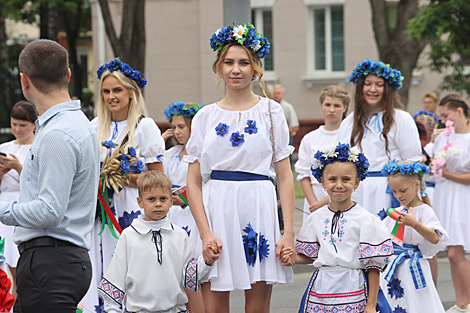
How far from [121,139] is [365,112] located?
2.18 metres

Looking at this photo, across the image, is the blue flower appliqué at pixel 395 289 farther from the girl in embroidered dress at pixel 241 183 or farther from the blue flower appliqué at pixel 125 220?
the blue flower appliqué at pixel 125 220

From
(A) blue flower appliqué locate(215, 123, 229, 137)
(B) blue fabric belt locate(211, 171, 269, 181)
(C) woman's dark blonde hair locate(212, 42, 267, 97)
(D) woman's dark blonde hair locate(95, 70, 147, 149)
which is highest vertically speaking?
(C) woman's dark blonde hair locate(212, 42, 267, 97)

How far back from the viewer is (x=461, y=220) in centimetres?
725

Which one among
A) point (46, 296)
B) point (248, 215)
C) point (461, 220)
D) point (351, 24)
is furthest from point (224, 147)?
point (351, 24)

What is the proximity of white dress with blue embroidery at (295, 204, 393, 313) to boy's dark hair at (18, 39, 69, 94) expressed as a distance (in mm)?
2142

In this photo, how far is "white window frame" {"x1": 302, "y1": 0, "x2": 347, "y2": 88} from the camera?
67.7ft

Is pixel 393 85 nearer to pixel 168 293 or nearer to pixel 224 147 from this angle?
pixel 224 147

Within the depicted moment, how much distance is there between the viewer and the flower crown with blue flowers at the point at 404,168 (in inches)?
215

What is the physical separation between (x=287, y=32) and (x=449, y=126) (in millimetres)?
13871

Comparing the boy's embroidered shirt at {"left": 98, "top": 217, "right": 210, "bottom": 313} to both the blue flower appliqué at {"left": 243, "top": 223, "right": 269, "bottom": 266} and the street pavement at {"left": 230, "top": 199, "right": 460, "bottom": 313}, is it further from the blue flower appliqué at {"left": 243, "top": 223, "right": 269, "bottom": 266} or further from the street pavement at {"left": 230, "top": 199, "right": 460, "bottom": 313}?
the street pavement at {"left": 230, "top": 199, "right": 460, "bottom": 313}

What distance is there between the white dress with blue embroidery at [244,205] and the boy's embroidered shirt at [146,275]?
0.37 meters

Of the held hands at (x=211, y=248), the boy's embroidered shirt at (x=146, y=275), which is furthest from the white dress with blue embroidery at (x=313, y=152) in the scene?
the held hands at (x=211, y=248)

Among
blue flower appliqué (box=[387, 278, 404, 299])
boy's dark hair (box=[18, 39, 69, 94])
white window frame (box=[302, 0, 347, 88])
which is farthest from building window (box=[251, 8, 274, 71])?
boy's dark hair (box=[18, 39, 69, 94])

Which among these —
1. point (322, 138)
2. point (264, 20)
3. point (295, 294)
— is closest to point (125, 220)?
point (322, 138)
